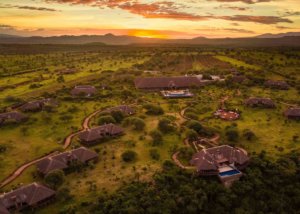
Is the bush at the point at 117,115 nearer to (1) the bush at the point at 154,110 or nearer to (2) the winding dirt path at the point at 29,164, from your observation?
(2) the winding dirt path at the point at 29,164

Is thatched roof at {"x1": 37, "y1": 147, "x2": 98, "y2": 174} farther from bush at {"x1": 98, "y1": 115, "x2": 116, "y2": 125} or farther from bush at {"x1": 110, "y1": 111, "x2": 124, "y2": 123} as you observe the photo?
bush at {"x1": 110, "y1": 111, "x2": 124, "y2": 123}

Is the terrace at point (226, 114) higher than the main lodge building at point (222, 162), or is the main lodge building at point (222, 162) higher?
the terrace at point (226, 114)

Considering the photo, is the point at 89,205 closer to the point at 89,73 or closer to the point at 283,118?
the point at 283,118

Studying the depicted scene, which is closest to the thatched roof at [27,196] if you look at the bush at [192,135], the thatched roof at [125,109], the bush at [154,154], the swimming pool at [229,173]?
the bush at [154,154]

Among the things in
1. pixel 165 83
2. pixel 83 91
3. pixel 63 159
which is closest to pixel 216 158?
pixel 63 159

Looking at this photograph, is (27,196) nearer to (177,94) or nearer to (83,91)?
(83,91)

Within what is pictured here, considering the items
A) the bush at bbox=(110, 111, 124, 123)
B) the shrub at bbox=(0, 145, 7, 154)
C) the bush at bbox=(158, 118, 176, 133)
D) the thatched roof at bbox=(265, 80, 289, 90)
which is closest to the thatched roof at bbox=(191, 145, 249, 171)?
the bush at bbox=(158, 118, 176, 133)
